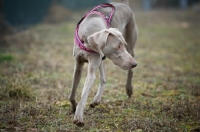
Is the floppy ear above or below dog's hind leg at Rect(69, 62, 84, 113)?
above

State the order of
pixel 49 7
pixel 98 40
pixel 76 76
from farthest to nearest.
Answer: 1. pixel 49 7
2. pixel 76 76
3. pixel 98 40

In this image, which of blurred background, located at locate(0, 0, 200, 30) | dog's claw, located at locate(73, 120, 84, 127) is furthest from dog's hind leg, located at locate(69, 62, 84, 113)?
blurred background, located at locate(0, 0, 200, 30)

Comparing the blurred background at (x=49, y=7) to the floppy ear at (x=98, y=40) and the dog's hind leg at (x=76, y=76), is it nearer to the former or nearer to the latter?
the dog's hind leg at (x=76, y=76)

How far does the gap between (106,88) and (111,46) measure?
1.96 meters

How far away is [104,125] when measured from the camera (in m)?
3.39

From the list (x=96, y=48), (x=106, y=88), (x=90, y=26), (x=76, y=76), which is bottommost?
(x=106, y=88)

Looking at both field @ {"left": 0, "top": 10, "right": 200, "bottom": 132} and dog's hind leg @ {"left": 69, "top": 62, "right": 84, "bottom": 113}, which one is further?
dog's hind leg @ {"left": 69, "top": 62, "right": 84, "bottom": 113}

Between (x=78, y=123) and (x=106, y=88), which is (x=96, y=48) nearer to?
(x=78, y=123)

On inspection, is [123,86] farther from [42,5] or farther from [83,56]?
[42,5]

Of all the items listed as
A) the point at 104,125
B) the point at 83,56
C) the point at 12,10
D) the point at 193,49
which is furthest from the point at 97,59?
the point at 12,10

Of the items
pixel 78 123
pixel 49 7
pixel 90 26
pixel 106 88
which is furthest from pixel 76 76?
pixel 49 7

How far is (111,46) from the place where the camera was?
3150mm

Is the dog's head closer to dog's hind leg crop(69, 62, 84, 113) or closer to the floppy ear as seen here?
the floppy ear

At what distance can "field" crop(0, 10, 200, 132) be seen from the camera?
3412 millimetres
